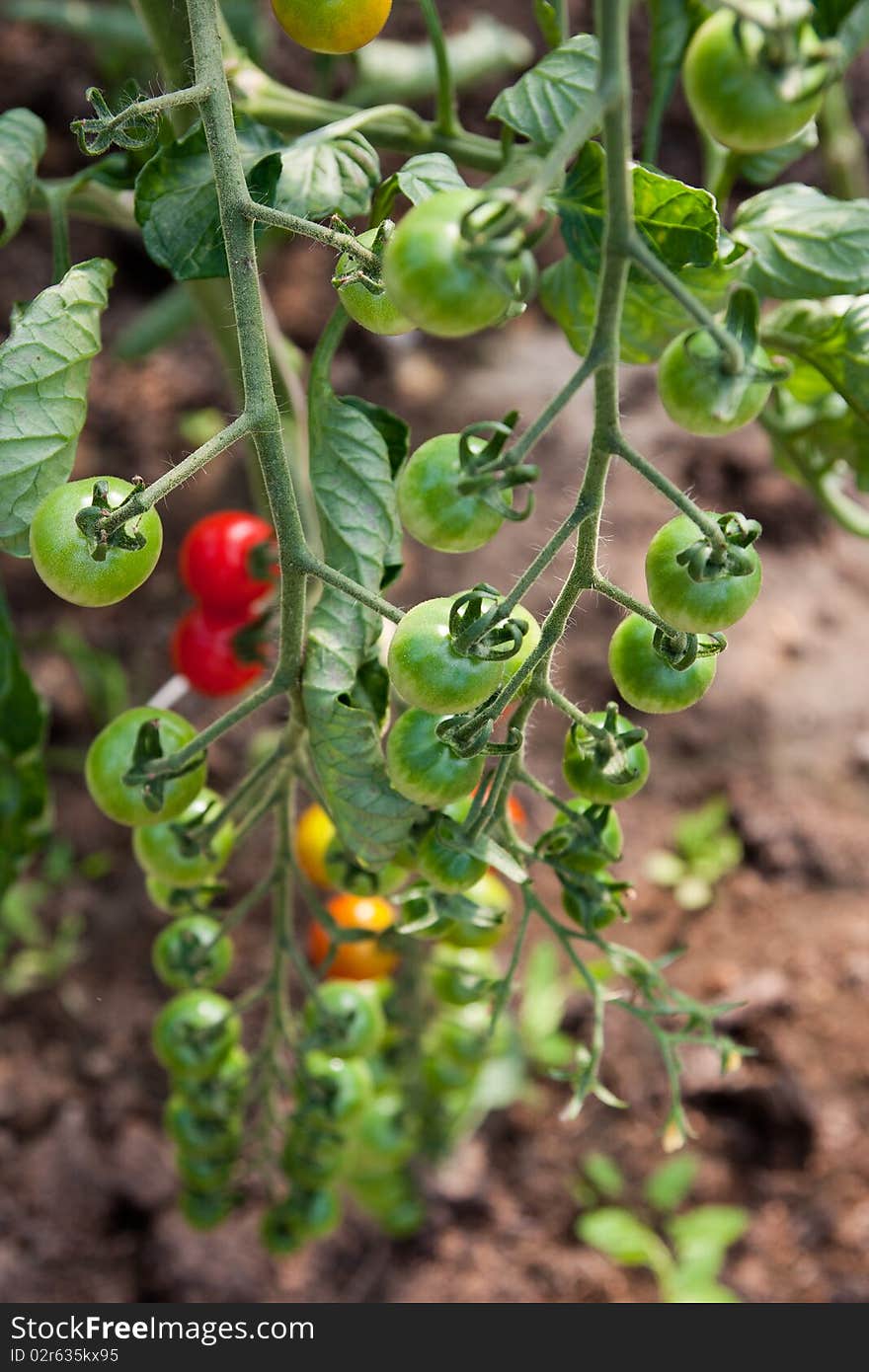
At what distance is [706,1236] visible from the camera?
1.46 metres

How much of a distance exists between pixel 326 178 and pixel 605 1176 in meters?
1.28

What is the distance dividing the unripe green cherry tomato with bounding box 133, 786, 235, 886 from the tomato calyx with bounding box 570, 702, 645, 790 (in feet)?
0.89

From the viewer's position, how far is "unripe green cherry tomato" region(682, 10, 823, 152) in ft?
1.40

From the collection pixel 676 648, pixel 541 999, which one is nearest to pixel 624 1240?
pixel 541 999

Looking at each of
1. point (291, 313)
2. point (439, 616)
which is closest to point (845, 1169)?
point (439, 616)

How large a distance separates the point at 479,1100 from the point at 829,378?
1.03 m

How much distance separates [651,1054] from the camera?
163 cm

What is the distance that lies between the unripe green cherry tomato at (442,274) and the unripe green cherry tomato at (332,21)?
28 centimetres

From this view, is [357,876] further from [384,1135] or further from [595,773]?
[384,1135]

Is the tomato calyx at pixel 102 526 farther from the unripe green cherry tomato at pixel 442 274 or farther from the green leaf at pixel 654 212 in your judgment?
the green leaf at pixel 654 212

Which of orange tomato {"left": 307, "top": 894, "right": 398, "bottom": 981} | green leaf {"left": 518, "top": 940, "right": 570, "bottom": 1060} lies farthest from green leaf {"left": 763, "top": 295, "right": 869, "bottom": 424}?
green leaf {"left": 518, "top": 940, "right": 570, "bottom": 1060}

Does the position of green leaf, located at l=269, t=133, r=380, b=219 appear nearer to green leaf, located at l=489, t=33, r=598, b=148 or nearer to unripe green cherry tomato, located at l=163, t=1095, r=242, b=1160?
green leaf, located at l=489, t=33, r=598, b=148

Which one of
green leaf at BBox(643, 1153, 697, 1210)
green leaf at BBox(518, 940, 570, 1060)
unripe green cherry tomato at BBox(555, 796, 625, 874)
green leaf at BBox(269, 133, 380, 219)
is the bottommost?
green leaf at BBox(643, 1153, 697, 1210)

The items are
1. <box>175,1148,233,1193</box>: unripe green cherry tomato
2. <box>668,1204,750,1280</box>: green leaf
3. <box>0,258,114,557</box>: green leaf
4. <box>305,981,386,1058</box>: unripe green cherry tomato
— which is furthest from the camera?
<box>668,1204,750,1280</box>: green leaf
